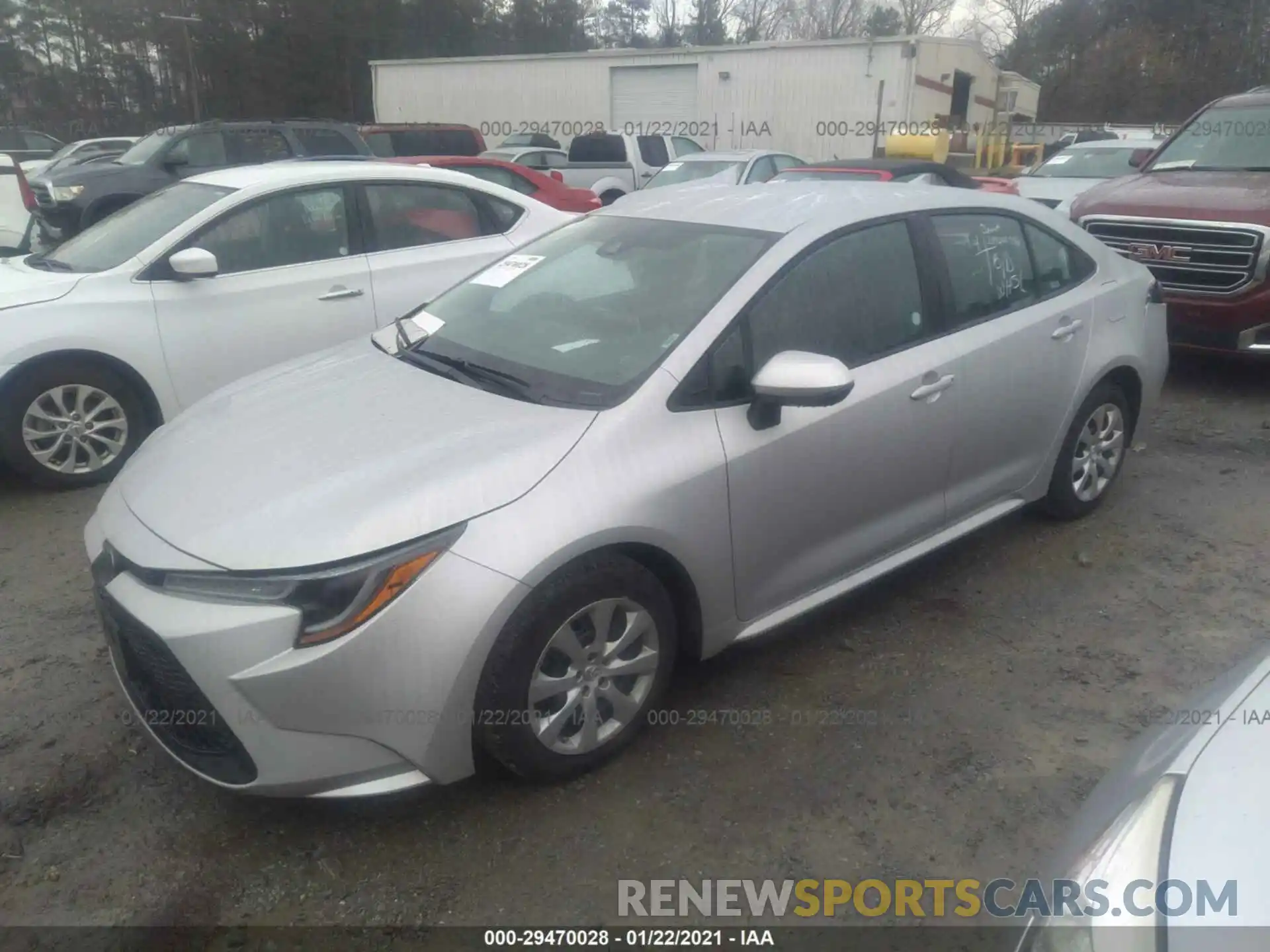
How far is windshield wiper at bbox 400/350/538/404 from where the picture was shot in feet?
9.86

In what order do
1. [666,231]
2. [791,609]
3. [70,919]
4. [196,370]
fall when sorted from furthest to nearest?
[196,370]
[666,231]
[791,609]
[70,919]

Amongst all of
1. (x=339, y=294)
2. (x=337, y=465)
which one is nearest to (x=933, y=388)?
(x=337, y=465)

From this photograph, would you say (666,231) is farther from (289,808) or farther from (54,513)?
(54,513)

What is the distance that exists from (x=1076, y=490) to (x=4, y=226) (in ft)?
28.4

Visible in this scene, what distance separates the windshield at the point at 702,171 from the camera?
12930 millimetres

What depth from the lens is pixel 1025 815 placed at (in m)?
2.77

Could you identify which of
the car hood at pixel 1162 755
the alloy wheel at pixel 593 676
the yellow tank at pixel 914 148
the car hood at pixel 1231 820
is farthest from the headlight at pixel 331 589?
the yellow tank at pixel 914 148

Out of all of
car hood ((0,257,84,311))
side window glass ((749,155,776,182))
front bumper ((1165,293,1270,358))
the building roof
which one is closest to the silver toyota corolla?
car hood ((0,257,84,311))

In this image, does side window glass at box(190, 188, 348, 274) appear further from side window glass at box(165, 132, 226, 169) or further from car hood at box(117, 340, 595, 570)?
side window glass at box(165, 132, 226, 169)

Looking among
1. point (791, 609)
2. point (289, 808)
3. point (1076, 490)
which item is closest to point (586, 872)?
point (289, 808)

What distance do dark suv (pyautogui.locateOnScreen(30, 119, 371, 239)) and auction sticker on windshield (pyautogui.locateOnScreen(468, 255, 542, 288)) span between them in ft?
32.6

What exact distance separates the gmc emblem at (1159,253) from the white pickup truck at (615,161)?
10.8 m

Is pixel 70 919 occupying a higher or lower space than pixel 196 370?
lower

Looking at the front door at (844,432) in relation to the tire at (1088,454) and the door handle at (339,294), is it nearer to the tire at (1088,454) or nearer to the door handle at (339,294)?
the tire at (1088,454)
